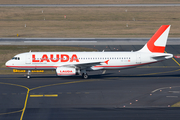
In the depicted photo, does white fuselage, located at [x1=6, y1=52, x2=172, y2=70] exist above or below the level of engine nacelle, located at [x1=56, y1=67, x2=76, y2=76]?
above

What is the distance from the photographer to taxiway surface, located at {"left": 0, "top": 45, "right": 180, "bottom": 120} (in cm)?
3198

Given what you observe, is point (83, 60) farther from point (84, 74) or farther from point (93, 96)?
point (93, 96)

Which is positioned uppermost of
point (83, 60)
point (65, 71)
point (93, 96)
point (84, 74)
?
point (83, 60)

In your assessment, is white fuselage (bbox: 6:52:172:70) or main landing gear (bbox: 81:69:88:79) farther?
main landing gear (bbox: 81:69:88:79)

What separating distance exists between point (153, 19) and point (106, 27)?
23.1 metres

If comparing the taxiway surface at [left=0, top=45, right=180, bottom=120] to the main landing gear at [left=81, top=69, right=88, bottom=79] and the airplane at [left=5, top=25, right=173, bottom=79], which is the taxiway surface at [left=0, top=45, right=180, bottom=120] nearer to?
the main landing gear at [left=81, top=69, right=88, bottom=79]

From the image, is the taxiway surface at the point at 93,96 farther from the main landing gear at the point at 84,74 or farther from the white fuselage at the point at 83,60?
the white fuselage at the point at 83,60

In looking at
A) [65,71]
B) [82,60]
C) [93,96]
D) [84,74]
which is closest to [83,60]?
[82,60]

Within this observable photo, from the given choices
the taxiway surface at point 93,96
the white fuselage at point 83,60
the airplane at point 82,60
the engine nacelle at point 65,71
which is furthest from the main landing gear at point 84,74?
the engine nacelle at point 65,71

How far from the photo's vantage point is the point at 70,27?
99.2 metres

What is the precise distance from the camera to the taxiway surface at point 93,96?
3198 cm

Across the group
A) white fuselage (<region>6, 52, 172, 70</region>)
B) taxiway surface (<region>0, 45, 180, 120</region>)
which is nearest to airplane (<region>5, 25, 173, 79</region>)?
white fuselage (<region>6, 52, 172, 70</region>)

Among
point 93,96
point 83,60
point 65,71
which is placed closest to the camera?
point 93,96

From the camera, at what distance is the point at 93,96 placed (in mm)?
38656
